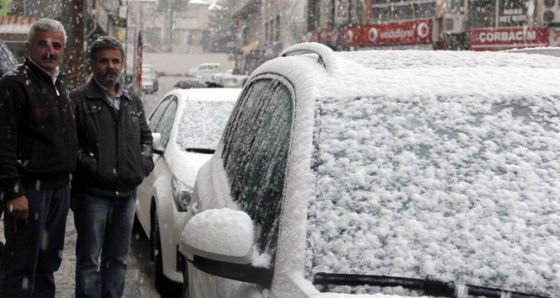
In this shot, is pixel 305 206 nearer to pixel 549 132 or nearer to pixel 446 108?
pixel 446 108

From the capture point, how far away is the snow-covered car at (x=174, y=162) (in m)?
5.53

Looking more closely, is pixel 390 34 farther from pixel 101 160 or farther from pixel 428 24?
pixel 101 160

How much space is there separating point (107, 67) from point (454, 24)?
84.4 feet

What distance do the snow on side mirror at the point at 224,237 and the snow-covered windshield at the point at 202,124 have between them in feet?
13.4

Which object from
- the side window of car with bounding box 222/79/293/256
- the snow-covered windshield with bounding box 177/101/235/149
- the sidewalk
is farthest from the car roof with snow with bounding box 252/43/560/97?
the snow-covered windshield with bounding box 177/101/235/149

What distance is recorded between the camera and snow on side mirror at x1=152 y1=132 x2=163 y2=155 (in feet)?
19.6

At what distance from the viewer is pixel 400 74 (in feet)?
9.14

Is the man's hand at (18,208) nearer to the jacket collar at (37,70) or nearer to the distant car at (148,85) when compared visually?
the jacket collar at (37,70)

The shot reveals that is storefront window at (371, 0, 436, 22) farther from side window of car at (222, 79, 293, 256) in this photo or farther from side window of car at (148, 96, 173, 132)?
side window of car at (222, 79, 293, 256)

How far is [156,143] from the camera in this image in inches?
237

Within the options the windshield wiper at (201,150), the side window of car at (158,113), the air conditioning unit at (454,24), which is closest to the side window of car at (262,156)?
the windshield wiper at (201,150)

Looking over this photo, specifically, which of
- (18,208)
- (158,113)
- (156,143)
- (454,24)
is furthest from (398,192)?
(454,24)

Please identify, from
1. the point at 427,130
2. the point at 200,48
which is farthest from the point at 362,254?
the point at 200,48

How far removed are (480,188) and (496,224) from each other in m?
0.13
